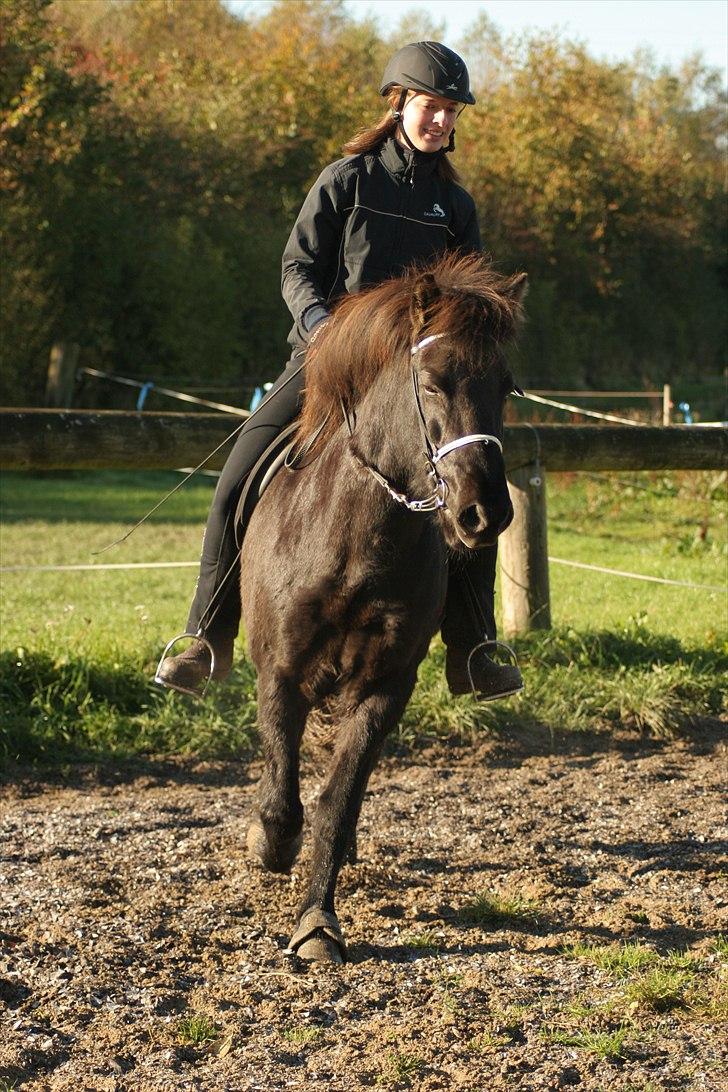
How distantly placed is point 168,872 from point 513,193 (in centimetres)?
3209

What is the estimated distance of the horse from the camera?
3666 millimetres

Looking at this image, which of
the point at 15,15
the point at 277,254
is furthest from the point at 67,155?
the point at 277,254

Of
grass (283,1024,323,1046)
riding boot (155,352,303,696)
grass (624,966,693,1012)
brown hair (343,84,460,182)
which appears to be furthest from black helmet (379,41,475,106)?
grass (283,1024,323,1046)

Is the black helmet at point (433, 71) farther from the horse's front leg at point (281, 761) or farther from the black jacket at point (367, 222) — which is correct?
the horse's front leg at point (281, 761)

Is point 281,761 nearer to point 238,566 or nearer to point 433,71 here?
point 238,566

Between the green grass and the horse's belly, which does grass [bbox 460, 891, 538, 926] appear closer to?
the horse's belly

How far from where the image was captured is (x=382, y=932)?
14.3ft

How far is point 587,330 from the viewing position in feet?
116

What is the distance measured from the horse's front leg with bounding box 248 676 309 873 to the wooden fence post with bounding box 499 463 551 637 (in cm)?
372

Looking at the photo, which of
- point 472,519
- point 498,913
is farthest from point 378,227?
point 498,913

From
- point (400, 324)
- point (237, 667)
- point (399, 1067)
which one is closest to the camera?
point (399, 1067)

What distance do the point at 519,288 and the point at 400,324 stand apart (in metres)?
0.40

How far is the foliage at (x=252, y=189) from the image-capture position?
2083cm

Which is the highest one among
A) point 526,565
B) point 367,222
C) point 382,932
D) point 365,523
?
point 367,222
